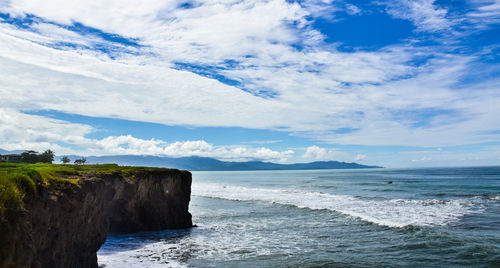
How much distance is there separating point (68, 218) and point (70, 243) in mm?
1121

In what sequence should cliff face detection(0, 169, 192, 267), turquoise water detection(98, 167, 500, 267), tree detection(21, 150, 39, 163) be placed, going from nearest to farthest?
cliff face detection(0, 169, 192, 267), turquoise water detection(98, 167, 500, 267), tree detection(21, 150, 39, 163)

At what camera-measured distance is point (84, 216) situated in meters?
14.5

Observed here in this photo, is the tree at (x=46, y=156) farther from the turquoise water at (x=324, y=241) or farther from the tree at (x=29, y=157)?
the turquoise water at (x=324, y=241)

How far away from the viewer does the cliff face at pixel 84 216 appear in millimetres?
8992

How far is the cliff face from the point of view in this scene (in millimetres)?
8992

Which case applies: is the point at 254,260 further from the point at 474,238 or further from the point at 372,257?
the point at 474,238

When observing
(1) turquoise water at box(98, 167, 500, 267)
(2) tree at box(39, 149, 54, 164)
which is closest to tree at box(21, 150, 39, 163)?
(2) tree at box(39, 149, 54, 164)

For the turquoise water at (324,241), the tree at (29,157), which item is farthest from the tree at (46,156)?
the turquoise water at (324,241)

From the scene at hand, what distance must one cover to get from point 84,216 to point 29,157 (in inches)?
2391

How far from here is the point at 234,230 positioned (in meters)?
26.2

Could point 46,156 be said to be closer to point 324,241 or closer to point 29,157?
point 29,157

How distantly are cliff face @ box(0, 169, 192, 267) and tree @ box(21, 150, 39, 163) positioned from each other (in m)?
49.4

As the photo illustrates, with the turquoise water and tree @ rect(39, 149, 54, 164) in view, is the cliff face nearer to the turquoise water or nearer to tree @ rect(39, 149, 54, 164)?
the turquoise water

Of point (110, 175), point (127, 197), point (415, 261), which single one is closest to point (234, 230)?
point (127, 197)
